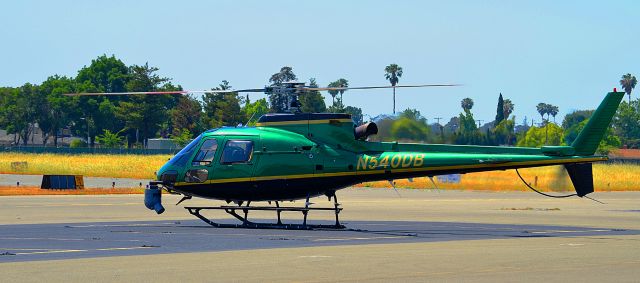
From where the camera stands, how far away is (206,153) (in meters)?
30.5

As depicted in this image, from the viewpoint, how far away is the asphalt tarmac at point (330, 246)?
1836 centimetres

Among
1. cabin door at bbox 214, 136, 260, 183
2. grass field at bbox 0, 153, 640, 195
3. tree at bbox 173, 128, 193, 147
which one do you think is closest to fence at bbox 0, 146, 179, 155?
tree at bbox 173, 128, 193, 147

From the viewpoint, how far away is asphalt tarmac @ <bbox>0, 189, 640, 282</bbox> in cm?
1836

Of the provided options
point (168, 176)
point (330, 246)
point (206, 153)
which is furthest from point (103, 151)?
point (330, 246)

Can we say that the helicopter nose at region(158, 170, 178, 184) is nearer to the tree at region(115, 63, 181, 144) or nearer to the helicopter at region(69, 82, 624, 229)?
the helicopter at region(69, 82, 624, 229)

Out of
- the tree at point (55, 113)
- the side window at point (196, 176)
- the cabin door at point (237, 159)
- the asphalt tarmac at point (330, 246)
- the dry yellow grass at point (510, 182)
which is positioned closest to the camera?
the asphalt tarmac at point (330, 246)

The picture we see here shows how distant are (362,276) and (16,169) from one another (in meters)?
75.4

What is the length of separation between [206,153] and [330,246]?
763 centimetres

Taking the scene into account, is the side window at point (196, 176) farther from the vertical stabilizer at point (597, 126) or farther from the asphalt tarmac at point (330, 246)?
the vertical stabilizer at point (597, 126)

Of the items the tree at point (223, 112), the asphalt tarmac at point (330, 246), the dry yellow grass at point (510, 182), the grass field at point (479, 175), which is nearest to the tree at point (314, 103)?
the tree at point (223, 112)

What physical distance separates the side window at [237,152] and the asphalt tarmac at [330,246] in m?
1.94

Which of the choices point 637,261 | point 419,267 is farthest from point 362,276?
point 637,261

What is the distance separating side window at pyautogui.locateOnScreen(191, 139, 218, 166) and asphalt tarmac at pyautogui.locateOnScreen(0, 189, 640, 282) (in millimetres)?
1849

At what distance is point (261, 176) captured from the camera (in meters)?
30.0
